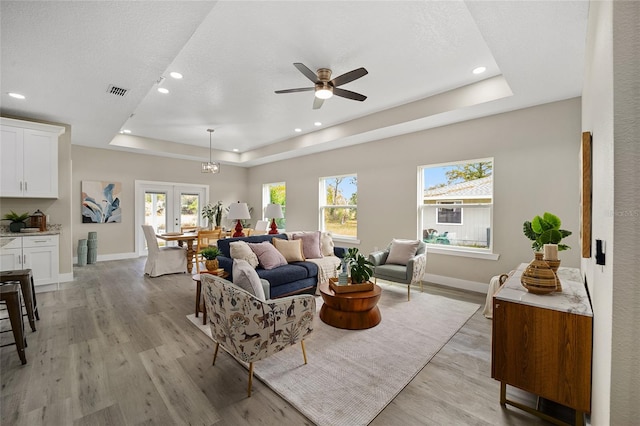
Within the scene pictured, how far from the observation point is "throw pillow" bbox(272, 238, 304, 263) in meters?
4.15

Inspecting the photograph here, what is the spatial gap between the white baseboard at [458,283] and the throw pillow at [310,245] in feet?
6.69

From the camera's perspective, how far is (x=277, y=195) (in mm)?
8266

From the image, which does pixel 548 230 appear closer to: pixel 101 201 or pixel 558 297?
pixel 558 297

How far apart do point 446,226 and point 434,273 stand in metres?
0.86

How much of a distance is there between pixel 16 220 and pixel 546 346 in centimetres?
665

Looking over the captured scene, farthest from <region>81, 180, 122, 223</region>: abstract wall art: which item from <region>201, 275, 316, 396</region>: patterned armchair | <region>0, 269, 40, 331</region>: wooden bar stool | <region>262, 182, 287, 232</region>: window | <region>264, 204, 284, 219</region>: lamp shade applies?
<region>201, 275, 316, 396</region>: patterned armchair

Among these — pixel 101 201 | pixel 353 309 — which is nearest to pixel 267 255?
pixel 353 309

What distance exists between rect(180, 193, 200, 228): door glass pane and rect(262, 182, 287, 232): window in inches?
79.1

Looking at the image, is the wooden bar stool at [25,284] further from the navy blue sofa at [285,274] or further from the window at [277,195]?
the window at [277,195]

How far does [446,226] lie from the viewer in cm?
472

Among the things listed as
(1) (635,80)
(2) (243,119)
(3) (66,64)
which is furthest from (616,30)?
(2) (243,119)

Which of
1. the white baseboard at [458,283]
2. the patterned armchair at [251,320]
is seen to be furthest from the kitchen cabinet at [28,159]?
the white baseboard at [458,283]

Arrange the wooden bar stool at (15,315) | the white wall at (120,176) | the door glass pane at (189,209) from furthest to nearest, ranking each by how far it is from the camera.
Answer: the door glass pane at (189,209) < the white wall at (120,176) < the wooden bar stool at (15,315)

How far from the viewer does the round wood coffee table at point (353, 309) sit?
295 cm
